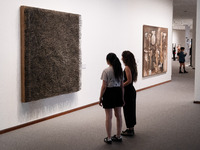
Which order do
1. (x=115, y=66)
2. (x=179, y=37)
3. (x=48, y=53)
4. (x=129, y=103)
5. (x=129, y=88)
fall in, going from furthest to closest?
(x=179, y=37) < (x=48, y=53) < (x=129, y=103) < (x=129, y=88) < (x=115, y=66)

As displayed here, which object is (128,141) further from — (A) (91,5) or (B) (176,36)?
(B) (176,36)

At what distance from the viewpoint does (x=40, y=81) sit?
5934 mm

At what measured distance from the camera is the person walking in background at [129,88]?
488cm

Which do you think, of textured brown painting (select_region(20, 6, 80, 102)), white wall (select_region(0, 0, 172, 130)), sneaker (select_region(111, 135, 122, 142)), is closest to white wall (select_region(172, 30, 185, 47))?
white wall (select_region(0, 0, 172, 130))

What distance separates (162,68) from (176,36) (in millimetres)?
26819

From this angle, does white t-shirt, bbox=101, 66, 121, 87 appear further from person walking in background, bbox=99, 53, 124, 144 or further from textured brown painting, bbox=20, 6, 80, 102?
textured brown painting, bbox=20, 6, 80, 102

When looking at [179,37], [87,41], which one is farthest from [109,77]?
[179,37]

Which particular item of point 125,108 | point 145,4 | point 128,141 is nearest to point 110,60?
point 125,108

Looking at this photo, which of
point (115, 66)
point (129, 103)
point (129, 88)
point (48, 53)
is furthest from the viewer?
point (48, 53)

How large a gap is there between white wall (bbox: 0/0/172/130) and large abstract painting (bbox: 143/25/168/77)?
272 millimetres

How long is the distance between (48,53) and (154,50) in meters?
6.64

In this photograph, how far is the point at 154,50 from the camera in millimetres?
11766

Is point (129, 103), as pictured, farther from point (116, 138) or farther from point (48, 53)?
point (48, 53)

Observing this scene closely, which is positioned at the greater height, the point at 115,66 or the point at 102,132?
the point at 115,66
